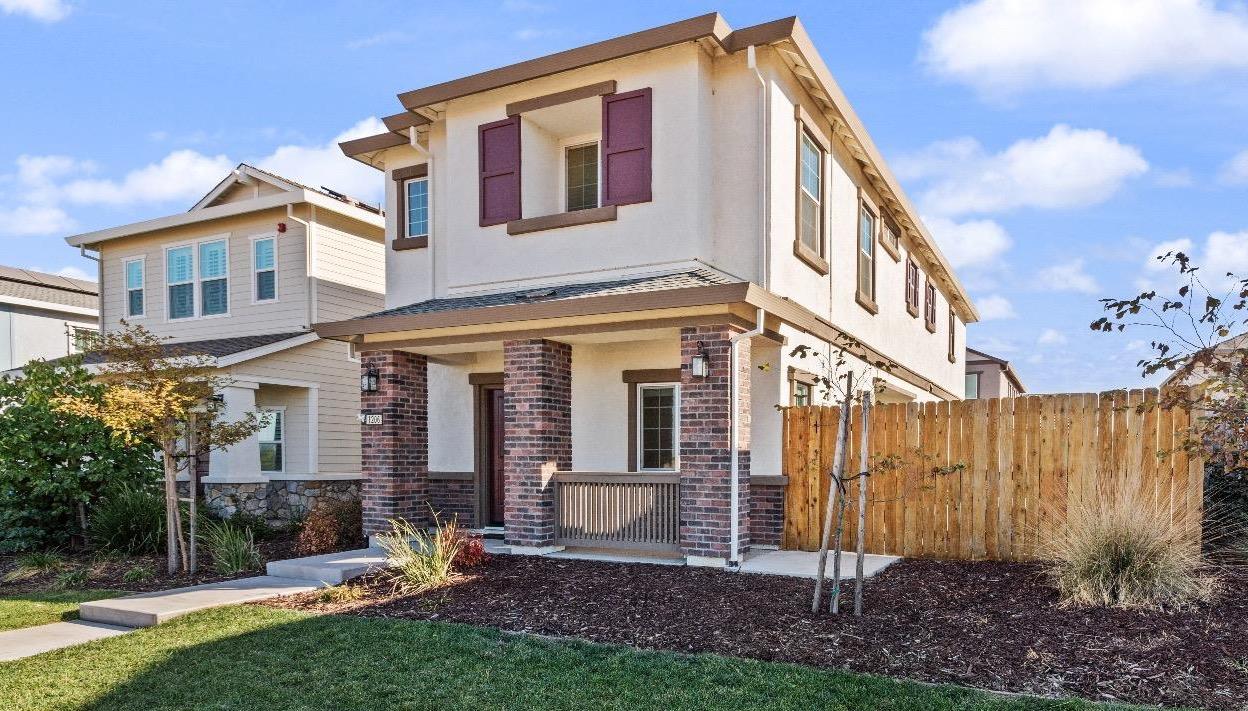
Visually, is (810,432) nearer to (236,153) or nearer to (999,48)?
(999,48)

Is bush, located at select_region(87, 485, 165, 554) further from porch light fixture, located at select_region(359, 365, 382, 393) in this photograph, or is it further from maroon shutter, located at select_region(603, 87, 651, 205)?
maroon shutter, located at select_region(603, 87, 651, 205)

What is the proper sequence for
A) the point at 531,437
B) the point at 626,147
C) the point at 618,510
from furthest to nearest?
the point at 626,147
the point at 531,437
the point at 618,510

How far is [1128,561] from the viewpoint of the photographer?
6711 mm

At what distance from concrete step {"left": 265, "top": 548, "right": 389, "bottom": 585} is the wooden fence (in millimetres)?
4910

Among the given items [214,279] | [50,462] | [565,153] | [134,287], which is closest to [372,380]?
[565,153]

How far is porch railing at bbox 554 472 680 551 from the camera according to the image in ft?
31.5

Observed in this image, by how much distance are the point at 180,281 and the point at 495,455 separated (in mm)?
9325

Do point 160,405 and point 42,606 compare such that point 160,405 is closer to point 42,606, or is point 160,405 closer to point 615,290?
point 42,606

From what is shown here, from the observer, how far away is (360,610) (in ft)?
24.7

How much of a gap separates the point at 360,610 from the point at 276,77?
737 cm

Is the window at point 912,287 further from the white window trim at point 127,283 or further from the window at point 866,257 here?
the white window trim at point 127,283

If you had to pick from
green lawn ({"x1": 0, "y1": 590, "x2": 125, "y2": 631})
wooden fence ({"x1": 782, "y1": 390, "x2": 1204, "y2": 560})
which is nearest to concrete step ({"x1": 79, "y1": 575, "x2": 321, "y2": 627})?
green lawn ({"x1": 0, "y1": 590, "x2": 125, "y2": 631})

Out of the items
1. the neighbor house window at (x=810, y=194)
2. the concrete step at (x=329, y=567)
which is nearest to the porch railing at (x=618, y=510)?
the concrete step at (x=329, y=567)

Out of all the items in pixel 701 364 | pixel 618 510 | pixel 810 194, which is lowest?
pixel 618 510
